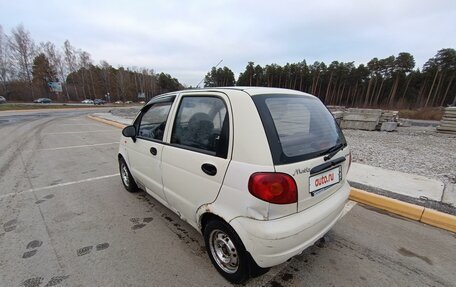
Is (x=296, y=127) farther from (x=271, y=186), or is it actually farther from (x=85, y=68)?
(x=85, y=68)

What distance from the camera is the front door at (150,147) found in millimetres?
2705

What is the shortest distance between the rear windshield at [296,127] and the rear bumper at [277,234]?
1.59 feet

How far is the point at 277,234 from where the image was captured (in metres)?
1.64

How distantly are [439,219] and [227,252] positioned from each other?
9.80ft

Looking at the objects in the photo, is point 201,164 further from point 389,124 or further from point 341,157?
point 389,124

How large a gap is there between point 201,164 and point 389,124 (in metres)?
13.7

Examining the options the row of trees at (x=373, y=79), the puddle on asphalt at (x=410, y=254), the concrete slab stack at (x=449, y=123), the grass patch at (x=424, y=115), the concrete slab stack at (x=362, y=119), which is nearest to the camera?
the puddle on asphalt at (x=410, y=254)

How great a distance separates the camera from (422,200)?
3.36m

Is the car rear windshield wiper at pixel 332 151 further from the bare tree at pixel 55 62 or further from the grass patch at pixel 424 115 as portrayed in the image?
the bare tree at pixel 55 62

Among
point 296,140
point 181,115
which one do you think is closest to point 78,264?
point 181,115

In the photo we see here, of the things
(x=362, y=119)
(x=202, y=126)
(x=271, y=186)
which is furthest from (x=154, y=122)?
(x=362, y=119)

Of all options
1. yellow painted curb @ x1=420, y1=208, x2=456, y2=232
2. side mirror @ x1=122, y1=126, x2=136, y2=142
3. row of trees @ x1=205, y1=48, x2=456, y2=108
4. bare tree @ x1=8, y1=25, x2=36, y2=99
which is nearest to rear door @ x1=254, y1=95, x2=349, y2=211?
yellow painted curb @ x1=420, y1=208, x2=456, y2=232

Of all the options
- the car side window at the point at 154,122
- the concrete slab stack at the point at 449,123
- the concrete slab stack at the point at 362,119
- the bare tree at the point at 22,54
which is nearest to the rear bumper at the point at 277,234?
the car side window at the point at 154,122

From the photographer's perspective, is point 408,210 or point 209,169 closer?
point 209,169
